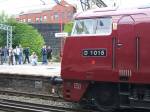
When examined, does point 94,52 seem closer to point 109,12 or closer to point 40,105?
point 109,12

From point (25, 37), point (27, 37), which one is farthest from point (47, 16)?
point (25, 37)

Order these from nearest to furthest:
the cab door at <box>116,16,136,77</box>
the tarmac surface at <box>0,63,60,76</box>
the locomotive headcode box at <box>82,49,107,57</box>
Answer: the cab door at <box>116,16,136,77</box> < the locomotive headcode box at <box>82,49,107,57</box> < the tarmac surface at <box>0,63,60,76</box>

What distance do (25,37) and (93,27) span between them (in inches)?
2178

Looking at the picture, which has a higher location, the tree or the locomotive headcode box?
the locomotive headcode box

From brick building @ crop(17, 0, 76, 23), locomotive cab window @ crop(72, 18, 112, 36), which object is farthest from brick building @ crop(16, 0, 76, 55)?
locomotive cab window @ crop(72, 18, 112, 36)

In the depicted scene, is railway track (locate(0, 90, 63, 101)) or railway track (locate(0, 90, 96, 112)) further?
railway track (locate(0, 90, 63, 101))

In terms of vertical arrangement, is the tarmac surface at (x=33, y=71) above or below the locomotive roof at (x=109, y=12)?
below

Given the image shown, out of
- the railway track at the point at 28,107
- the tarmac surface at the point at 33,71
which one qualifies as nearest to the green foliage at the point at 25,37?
the tarmac surface at the point at 33,71

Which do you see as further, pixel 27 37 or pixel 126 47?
pixel 27 37

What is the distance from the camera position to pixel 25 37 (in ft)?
225

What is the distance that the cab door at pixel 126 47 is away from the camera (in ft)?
41.7

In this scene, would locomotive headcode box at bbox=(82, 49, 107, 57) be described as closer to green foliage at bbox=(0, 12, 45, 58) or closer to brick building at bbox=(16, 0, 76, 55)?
green foliage at bbox=(0, 12, 45, 58)

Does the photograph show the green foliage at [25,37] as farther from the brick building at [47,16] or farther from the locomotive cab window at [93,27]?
the locomotive cab window at [93,27]

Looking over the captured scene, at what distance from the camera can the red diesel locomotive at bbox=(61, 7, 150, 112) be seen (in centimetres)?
1264
